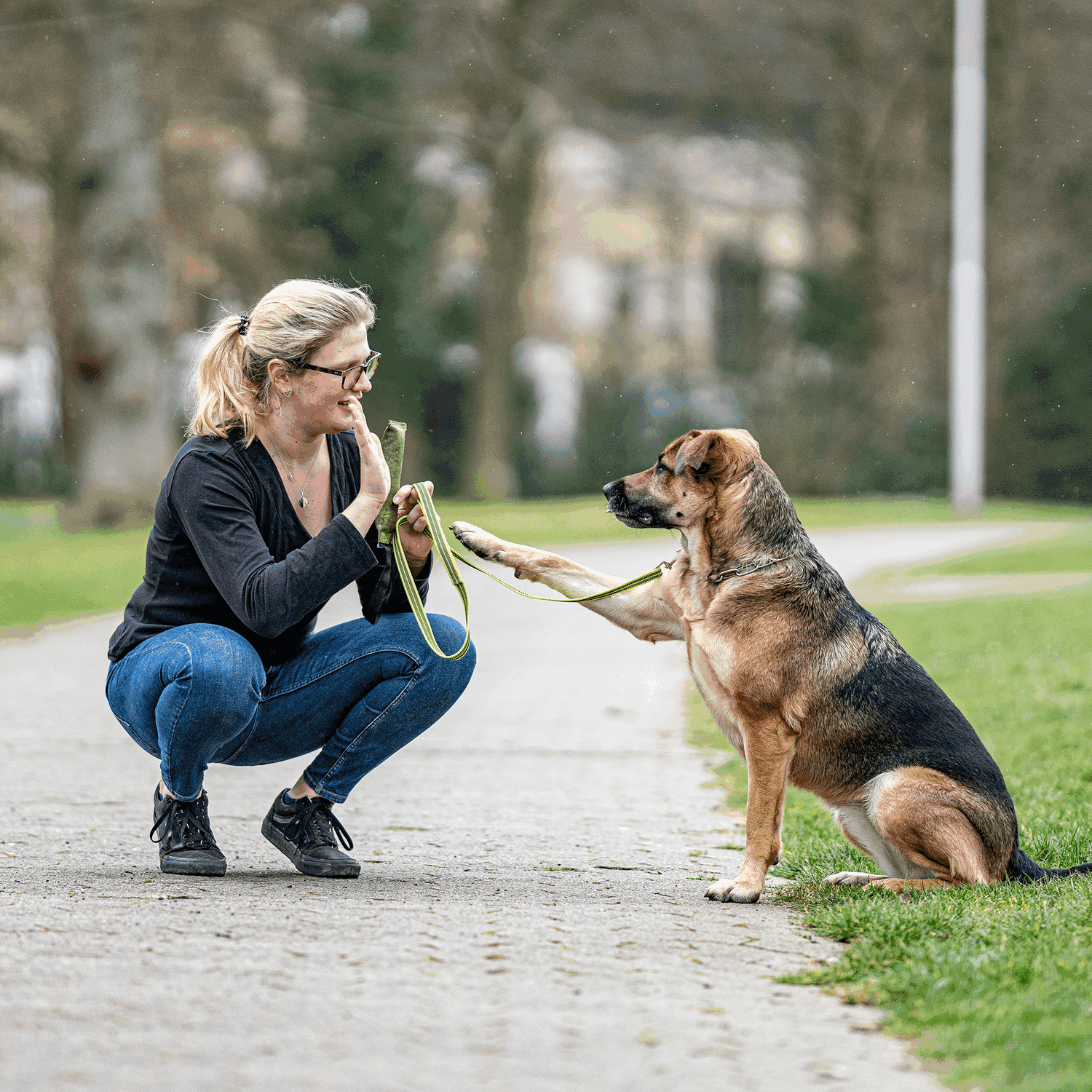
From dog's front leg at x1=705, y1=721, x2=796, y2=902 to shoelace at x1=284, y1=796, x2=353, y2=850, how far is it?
1276 millimetres

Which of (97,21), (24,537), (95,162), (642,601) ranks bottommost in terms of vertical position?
(24,537)

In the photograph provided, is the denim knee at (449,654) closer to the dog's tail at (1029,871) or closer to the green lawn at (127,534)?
the green lawn at (127,534)

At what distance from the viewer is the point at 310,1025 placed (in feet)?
9.66

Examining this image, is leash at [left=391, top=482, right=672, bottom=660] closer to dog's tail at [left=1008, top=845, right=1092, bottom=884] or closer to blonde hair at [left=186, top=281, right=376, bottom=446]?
blonde hair at [left=186, top=281, right=376, bottom=446]

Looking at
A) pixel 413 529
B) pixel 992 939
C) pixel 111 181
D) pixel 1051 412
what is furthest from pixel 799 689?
pixel 1051 412

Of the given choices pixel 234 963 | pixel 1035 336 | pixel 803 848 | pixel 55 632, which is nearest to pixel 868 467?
pixel 1035 336

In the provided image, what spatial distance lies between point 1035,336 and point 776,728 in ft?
102

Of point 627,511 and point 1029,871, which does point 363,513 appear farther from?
point 1029,871

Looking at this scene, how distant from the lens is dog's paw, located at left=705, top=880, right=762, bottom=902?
428 centimetres

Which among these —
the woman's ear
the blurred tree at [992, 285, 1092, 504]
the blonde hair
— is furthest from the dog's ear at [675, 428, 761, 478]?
the blurred tree at [992, 285, 1092, 504]

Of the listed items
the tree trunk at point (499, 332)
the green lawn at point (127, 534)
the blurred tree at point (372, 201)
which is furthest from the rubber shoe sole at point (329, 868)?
the tree trunk at point (499, 332)

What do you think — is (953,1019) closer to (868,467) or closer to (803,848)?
(803,848)

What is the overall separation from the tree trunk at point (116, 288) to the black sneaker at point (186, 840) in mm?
18826

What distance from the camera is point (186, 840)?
4.45 meters
